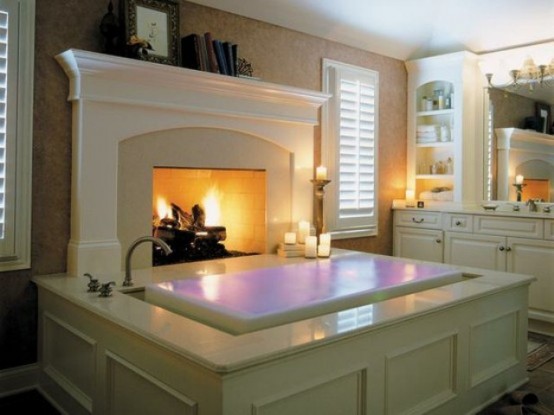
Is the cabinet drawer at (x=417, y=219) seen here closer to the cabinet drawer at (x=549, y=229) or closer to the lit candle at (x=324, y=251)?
the cabinet drawer at (x=549, y=229)

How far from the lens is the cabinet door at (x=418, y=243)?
14.4ft

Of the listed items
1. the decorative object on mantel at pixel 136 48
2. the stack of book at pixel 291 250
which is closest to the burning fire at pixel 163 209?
the stack of book at pixel 291 250

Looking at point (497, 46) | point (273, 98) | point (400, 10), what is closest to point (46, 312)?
point (273, 98)

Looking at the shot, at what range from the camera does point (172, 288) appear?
7.72 ft

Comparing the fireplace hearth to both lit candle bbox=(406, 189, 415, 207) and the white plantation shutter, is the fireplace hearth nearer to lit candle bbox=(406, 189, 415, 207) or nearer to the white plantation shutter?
the white plantation shutter

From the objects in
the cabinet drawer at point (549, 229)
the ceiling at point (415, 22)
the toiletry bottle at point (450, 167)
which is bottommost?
the cabinet drawer at point (549, 229)

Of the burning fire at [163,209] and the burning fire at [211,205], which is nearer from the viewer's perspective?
the burning fire at [163,209]

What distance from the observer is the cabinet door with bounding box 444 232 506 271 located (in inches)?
157

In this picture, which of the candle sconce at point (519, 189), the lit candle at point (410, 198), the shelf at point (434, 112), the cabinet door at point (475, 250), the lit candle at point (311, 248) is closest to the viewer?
the lit candle at point (311, 248)

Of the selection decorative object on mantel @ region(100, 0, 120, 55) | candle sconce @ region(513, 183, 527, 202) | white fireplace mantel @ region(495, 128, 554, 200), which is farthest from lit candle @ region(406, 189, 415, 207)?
decorative object on mantel @ region(100, 0, 120, 55)

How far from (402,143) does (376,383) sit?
3.19m

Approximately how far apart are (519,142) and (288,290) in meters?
2.83

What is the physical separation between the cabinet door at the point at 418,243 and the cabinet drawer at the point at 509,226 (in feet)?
1.22

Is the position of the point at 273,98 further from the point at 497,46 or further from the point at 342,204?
the point at 497,46
